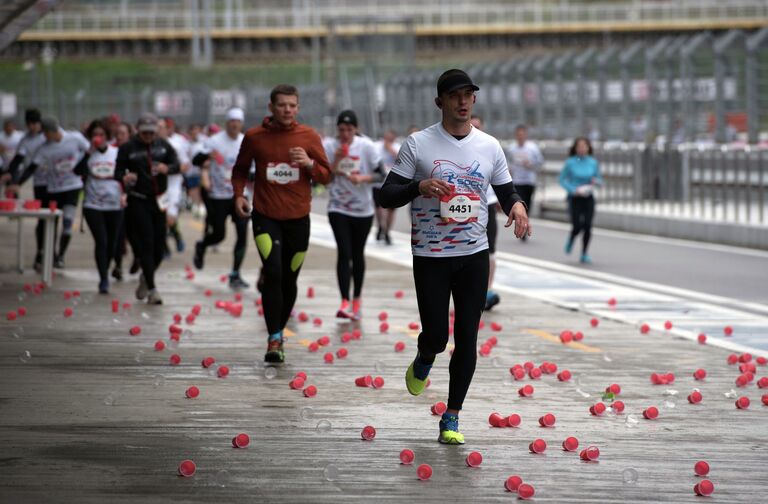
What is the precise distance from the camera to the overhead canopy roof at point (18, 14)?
1805 cm

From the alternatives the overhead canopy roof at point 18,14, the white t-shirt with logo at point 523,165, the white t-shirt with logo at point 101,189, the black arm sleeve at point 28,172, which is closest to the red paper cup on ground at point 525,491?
the white t-shirt with logo at point 101,189

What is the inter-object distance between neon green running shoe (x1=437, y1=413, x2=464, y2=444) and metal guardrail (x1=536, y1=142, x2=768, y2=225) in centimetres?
1606

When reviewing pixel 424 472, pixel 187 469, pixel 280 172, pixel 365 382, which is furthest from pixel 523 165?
pixel 187 469

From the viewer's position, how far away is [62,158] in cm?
1873

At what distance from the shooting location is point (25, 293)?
16.4 m

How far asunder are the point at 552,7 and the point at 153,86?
43400mm

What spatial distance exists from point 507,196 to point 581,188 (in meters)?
13.3

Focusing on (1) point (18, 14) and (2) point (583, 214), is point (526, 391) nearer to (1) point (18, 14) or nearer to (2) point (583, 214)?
(1) point (18, 14)

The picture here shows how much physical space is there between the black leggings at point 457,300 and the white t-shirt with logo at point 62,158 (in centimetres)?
A: 1100

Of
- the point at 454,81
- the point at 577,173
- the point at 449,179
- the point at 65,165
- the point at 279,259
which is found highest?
the point at 454,81

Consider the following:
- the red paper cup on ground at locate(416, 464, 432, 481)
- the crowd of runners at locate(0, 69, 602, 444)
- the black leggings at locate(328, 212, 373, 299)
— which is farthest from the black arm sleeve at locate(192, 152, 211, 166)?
the red paper cup on ground at locate(416, 464, 432, 481)

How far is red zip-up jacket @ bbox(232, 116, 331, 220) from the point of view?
11.4 m

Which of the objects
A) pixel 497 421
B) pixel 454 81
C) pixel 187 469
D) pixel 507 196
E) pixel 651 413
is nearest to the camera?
pixel 187 469

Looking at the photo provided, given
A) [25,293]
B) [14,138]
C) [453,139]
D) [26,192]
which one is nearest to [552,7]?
[26,192]
